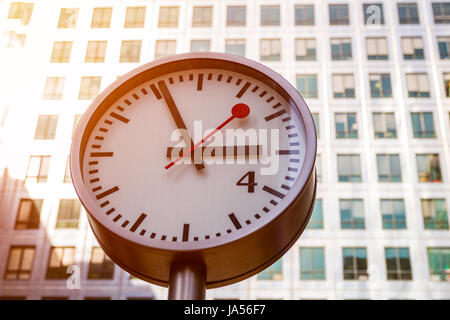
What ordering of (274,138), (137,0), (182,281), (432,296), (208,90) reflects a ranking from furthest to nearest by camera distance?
1. (137,0)
2. (432,296)
3. (208,90)
4. (274,138)
5. (182,281)

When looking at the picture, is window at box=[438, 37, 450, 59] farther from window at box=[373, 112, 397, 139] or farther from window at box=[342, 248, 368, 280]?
window at box=[342, 248, 368, 280]

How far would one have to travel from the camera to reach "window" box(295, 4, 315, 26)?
16.5m

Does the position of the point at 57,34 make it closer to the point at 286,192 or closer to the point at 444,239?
the point at 444,239

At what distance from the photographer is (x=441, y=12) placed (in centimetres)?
1627

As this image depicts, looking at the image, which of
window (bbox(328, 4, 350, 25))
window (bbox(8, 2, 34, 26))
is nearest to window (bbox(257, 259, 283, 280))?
window (bbox(328, 4, 350, 25))

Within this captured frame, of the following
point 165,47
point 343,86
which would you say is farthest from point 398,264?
point 165,47

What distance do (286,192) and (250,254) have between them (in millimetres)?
132

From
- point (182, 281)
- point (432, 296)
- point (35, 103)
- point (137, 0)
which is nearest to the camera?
point (182, 281)

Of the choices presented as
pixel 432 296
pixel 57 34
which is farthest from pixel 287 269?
pixel 57 34

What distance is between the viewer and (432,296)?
44.0ft

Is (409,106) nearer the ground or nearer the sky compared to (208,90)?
nearer the sky

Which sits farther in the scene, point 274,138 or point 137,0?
point 137,0

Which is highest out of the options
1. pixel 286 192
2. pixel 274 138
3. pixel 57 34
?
pixel 57 34

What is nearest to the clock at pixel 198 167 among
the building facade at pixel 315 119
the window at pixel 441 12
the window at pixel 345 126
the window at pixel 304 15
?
the building facade at pixel 315 119
